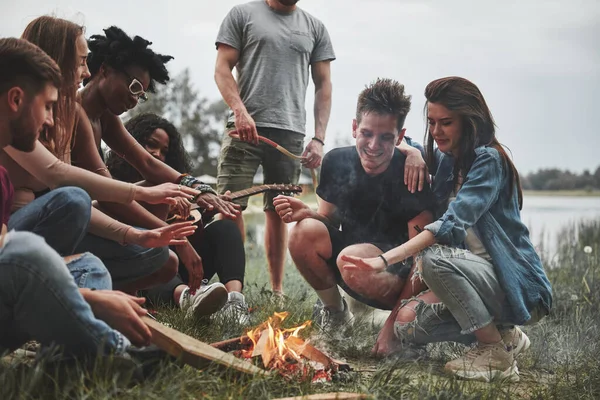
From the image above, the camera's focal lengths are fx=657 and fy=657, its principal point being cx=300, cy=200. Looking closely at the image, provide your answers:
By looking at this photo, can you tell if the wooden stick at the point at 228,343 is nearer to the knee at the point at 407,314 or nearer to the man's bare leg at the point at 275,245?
the knee at the point at 407,314

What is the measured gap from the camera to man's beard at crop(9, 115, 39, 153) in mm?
2373

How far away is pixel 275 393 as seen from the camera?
249 cm

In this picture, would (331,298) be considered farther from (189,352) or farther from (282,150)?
(189,352)

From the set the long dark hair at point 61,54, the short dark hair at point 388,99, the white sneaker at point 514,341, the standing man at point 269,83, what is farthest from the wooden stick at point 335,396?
the standing man at point 269,83

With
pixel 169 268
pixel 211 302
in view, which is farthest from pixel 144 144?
pixel 211 302

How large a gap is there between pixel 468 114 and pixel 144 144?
2.25 meters

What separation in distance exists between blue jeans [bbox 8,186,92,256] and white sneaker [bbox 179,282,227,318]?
85cm

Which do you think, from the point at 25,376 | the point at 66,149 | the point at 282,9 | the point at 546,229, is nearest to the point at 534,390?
the point at 25,376

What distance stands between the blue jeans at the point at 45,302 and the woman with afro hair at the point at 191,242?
1.11 m

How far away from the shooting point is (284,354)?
2.73m

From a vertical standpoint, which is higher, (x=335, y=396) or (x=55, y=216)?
(x=55, y=216)

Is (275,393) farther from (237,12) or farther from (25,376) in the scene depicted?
(237,12)

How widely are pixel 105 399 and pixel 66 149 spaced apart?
1324 mm

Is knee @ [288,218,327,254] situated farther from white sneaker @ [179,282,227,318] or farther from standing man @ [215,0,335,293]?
standing man @ [215,0,335,293]
